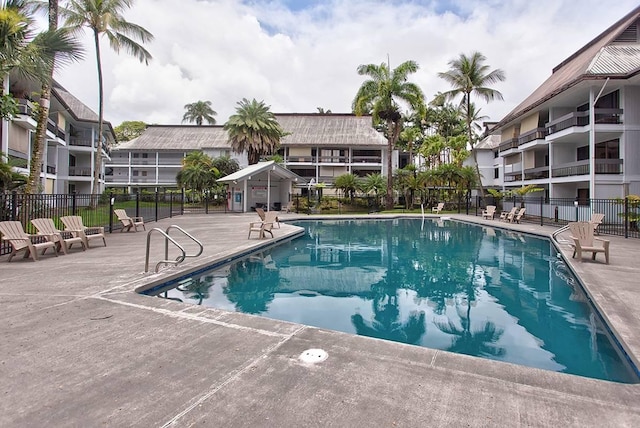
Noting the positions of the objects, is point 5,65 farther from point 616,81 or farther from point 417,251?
point 616,81

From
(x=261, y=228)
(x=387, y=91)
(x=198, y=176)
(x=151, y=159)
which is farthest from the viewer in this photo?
(x=151, y=159)

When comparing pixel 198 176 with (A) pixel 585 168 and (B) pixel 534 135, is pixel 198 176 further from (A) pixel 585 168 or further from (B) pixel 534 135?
(A) pixel 585 168

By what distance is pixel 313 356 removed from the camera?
3.80 meters

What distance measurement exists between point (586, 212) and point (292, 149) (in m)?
34.8

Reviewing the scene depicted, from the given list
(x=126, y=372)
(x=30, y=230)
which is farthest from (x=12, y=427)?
(x=30, y=230)

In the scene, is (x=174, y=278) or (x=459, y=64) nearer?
(x=174, y=278)

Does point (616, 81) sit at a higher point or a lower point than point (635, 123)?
higher

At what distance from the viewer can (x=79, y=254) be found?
10.0 metres

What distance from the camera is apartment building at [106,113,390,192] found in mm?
47438

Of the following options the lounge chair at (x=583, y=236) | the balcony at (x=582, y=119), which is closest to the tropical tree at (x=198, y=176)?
the balcony at (x=582, y=119)

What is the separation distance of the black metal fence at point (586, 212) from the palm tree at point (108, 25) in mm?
27750

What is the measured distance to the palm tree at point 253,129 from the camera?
122 feet

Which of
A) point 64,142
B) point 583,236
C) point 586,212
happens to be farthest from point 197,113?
point 583,236

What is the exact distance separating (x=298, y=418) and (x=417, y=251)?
37.1ft
